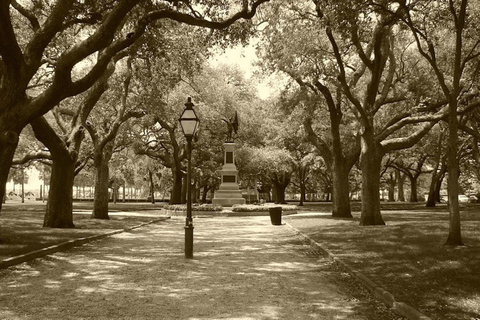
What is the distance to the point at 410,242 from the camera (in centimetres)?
1292

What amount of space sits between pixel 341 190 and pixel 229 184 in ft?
45.8

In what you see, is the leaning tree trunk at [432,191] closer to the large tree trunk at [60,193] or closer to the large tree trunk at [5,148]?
the large tree trunk at [60,193]

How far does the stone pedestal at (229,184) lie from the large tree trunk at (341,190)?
12799 millimetres

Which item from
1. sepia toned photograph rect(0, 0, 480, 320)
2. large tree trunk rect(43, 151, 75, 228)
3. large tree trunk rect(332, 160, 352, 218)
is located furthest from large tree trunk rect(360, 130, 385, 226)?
large tree trunk rect(43, 151, 75, 228)

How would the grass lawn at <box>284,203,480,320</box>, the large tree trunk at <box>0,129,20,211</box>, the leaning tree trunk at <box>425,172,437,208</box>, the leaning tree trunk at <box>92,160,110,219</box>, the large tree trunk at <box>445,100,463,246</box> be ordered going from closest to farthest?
the grass lawn at <box>284,203,480,320</box> < the large tree trunk at <box>0,129,20,211</box> < the large tree trunk at <box>445,100,463,246</box> < the leaning tree trunk at <box>92,160,110,219</box> < the leaning tree trunk at <box>425,172,437,208</box>

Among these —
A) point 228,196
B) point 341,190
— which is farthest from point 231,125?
point 341,190

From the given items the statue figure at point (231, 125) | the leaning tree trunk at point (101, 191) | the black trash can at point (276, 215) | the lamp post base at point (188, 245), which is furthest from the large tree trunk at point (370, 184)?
the statue figure at point (231, 125)

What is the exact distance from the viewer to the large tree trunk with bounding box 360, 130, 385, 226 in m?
19.3

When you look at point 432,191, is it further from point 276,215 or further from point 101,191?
point 101,191

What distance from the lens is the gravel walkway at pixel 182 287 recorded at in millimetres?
6102

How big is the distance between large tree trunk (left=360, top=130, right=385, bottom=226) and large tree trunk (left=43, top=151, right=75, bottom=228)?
1208cm

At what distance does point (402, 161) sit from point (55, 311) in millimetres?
51105

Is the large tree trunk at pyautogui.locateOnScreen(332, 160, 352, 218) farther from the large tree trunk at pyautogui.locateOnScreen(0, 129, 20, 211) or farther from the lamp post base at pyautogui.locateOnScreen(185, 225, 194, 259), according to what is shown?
the large tree trunk at pyautogui.locateOnScreen(0, 129, 20, 211)

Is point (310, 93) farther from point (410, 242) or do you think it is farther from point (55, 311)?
point (55, 311)
